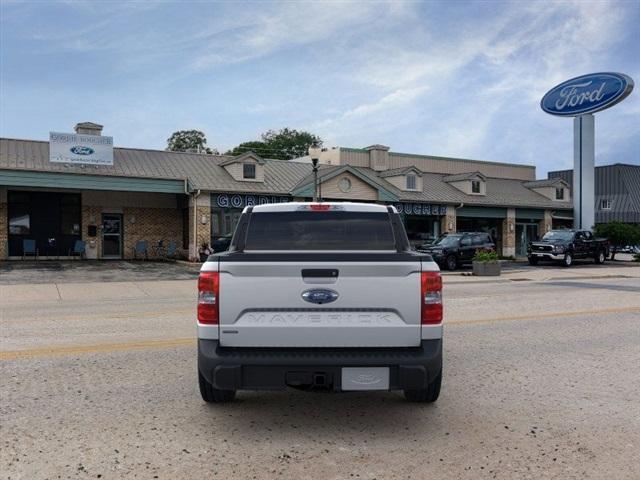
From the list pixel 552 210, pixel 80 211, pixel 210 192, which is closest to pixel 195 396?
pixel 210 192

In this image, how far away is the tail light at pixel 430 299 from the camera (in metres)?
4.48

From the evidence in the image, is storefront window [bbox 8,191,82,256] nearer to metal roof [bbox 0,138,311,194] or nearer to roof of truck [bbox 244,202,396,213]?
metal roof [bbox 0,138,311,194]

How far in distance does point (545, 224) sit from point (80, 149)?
29935mm

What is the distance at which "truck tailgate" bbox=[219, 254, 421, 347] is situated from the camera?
4.41 m

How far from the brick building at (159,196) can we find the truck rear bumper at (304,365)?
23564 millimetres

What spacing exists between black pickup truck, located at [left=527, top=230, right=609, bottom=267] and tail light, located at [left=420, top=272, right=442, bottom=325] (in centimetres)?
2726

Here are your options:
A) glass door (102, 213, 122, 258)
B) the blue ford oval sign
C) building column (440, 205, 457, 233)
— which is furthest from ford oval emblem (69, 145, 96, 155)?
the blue ford oval sign

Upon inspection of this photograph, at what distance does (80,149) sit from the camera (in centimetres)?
2667

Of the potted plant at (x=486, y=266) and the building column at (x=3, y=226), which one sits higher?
the building column at (x=3, y=226)

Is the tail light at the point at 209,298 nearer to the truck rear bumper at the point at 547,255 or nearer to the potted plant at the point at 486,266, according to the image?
the potted plant at the point at 486,266

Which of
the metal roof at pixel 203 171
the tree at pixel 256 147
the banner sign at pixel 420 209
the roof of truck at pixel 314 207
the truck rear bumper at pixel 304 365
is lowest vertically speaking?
the truck rear bumper at pixel 304 365

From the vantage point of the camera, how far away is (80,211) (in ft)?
95.2

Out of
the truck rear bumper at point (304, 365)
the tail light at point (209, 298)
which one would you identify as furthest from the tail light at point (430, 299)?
the tail light at point (209, 298)

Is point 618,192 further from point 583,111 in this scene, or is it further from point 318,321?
point 318,321
